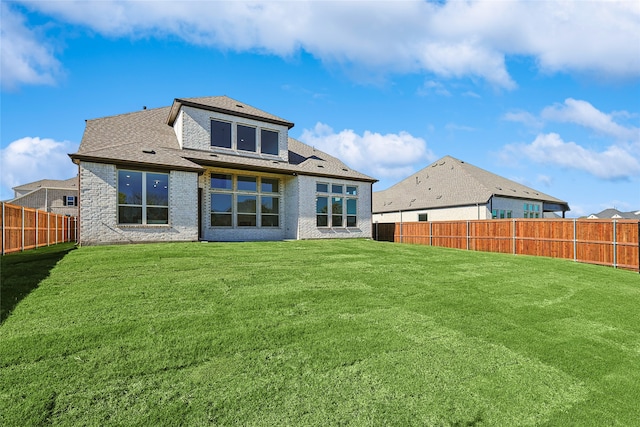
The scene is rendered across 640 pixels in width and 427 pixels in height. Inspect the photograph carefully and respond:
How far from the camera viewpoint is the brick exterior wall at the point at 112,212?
→ 1084 cm

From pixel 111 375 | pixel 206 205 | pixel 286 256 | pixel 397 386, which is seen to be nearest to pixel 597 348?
pixel 397 386

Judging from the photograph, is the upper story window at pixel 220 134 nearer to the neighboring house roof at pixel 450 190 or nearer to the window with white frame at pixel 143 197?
the window with white frame at pixel 143 197

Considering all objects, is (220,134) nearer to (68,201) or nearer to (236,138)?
(236,138)

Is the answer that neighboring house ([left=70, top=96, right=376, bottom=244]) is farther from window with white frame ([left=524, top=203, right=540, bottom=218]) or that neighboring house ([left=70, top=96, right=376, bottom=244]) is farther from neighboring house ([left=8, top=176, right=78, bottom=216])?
neighboring house ([left=8, top=176, right=78, bottom=216])

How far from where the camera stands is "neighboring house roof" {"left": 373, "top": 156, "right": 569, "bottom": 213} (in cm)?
2445

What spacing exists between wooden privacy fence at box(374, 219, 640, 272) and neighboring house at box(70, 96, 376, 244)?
196 inches

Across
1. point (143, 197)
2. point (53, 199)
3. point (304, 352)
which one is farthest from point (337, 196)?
point (53, 199)

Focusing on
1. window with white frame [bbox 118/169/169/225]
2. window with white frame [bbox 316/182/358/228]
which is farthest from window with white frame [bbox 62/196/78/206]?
window with white frame [bbox 316/182/358/228]

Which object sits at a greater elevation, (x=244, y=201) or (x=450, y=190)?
(x=450, y=190)

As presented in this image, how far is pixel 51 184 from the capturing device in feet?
142

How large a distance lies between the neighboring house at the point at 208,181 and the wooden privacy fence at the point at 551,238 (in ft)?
16.3

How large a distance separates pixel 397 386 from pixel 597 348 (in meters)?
3.14

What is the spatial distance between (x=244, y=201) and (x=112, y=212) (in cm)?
555

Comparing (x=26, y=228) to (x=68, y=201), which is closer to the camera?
(x=26, y=228)
